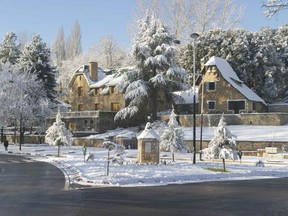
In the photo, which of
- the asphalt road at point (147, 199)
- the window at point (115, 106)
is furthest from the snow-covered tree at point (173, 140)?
the window at point (115, 106)

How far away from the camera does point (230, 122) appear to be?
51031 mm

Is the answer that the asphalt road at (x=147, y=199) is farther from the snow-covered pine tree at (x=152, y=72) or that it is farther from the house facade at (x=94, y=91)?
the house facade at (x=94, y=91)

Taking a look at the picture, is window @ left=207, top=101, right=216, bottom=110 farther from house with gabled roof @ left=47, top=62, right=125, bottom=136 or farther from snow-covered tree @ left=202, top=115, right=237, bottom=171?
snow-covered tree @ left=202, top=115, right=237, bottom=171

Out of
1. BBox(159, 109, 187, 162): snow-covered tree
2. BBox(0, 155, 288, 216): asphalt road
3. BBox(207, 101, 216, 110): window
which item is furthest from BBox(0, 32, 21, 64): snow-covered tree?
BBox(0, 155, 288, 216): asphalt road

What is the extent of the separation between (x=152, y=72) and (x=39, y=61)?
22.8 m

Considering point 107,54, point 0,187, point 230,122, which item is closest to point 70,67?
point 107,54

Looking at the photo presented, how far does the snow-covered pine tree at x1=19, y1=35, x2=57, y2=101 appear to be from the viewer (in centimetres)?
6625

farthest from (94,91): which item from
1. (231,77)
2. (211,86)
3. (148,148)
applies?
(148,148)

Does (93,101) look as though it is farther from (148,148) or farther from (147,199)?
(147,199)

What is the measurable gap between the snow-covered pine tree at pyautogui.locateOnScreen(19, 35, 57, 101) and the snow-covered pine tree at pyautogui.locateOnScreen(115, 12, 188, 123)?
1975 centimetres

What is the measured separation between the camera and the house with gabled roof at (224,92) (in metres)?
53.6

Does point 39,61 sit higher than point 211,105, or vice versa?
point 39,61

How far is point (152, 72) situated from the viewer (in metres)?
52.9

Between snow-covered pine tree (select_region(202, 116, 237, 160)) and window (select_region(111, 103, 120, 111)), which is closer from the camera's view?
snow-covered pine tree (select_region(202, 116, 237, 160))
